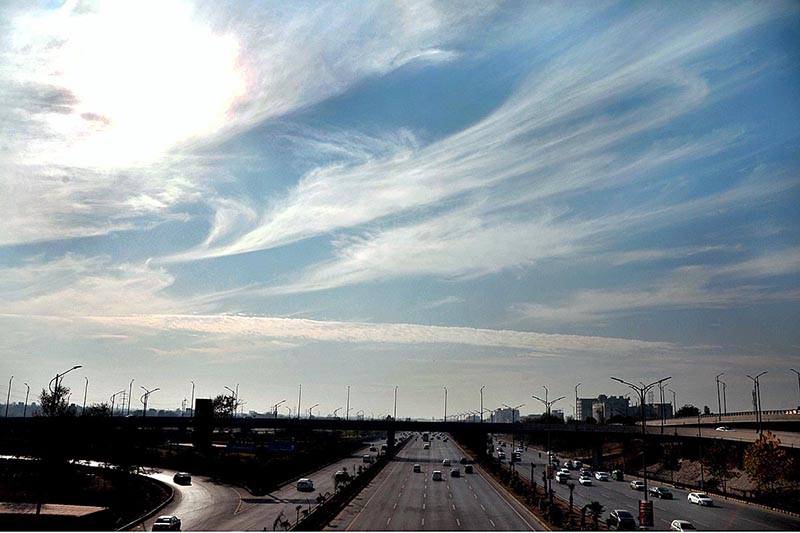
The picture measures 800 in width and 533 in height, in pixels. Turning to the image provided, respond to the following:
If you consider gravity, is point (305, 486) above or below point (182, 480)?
above

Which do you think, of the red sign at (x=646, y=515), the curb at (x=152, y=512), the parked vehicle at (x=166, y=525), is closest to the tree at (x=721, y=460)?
the red sign at (x=646, y=515)

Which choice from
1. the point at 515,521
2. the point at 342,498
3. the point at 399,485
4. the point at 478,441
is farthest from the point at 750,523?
the point at 478,441

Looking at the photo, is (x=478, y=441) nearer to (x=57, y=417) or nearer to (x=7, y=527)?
(x=57, y=417)

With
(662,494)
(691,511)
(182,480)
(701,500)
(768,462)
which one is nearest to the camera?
(691,511)

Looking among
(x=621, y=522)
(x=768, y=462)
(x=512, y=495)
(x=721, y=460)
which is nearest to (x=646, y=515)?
(x=621, y=522)

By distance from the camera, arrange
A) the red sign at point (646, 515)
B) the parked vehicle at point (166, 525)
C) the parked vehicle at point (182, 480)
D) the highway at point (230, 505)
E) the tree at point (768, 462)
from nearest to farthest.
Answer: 1. the red sign at point (646, 515)
2. the parked vehicle at point (166, 525)
3. the highway at point (230, 505)
4. the tree at point (768, 462)
5. the parked vehicle at point (182, 480)

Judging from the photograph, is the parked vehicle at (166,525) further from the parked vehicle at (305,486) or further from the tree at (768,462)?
the tree at (768,462)

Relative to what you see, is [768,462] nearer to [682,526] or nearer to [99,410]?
[682,526]

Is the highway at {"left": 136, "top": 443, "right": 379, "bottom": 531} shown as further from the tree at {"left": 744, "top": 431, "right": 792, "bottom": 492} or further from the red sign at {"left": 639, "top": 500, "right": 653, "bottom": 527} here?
the tree at {"left": 744, "top": 431, "right": 792, "bottom": 492}
